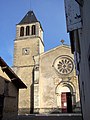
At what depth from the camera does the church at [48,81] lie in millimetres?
26781

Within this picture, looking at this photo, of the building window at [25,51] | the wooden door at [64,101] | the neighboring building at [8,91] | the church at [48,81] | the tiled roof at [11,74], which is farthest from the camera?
the building window at [25,51]

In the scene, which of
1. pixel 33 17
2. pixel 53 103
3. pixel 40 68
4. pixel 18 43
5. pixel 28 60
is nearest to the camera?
pixel 53 103

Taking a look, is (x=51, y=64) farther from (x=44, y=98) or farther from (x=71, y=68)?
(x=44, y=98)

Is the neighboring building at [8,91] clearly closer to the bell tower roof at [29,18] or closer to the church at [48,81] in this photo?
the church at [48,81]

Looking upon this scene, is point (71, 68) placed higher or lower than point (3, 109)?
higher

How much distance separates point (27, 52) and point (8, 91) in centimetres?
1730

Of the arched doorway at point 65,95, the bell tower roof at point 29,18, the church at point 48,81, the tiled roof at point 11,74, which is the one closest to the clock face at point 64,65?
the church at point 48,81

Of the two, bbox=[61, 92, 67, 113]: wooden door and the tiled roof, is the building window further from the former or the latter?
the tiled roof

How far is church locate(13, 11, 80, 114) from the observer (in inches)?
1054

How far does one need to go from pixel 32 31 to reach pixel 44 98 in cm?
1175

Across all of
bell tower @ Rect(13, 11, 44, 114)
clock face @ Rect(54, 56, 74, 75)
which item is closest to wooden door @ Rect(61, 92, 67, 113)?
clock face @ Rect(54, 56, 74, 75)

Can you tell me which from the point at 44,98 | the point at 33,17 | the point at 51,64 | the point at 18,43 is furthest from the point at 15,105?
the point at 33,17

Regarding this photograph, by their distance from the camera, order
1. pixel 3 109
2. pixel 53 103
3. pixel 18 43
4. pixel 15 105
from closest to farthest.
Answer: pixel 3 109
pixel 15 105
pixel 53 103
pixel 18 43

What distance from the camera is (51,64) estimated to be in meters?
28.8
